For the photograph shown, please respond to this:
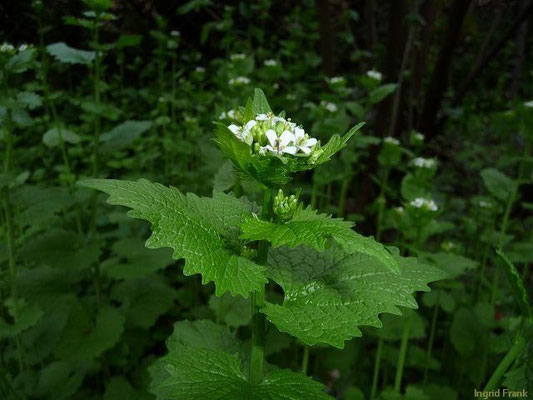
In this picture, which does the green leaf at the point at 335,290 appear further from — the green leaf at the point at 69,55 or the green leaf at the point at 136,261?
the green leaf at the point at 69,55

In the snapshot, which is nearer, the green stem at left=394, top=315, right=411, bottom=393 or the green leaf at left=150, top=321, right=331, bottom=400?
the green leaf at left=150, top=321, right=331, bottom=400

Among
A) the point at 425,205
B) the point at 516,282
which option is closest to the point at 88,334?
the point at 425,205

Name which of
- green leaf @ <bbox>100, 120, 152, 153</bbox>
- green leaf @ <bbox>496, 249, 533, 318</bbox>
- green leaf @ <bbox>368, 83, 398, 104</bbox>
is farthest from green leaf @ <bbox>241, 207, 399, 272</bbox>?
green leaf @ <bbox>368, 83, 398, 104</bbox>

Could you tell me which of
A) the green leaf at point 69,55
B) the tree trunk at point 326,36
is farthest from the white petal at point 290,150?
the tree trunk at point 326,36

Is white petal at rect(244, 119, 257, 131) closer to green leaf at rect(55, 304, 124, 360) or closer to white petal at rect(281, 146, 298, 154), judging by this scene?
white petal at rect(281, 146, 298, 154)

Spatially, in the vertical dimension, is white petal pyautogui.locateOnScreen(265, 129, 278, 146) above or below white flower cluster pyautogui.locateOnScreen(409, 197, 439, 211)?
above

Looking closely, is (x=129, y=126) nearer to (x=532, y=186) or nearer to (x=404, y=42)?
(x=404, y=42)
